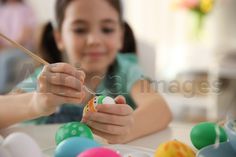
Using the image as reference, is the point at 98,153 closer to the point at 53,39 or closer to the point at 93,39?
the point at 93,39

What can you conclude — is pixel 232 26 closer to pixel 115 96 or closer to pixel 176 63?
pixel 176 63

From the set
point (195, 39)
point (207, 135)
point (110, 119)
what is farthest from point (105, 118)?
point (195, 39)

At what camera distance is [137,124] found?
0.52 m

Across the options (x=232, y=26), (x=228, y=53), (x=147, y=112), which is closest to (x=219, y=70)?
(x=228, y=53)

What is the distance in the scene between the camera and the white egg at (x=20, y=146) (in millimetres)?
344

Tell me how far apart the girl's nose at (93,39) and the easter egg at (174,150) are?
0.57 ft

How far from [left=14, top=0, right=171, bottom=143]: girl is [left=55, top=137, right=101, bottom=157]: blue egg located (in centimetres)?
4

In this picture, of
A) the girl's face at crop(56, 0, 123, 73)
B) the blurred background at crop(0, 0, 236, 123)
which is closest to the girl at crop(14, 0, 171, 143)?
the girl's face at crop(56, 0, 123, 73)

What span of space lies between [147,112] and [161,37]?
4.59 ft

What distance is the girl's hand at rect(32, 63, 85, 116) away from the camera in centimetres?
39

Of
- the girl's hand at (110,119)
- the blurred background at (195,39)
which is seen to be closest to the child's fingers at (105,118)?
the girl's hand at (110,119)

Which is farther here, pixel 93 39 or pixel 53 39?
pixel 53 39

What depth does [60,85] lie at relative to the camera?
40 centimetres

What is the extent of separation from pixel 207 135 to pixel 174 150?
64mm
